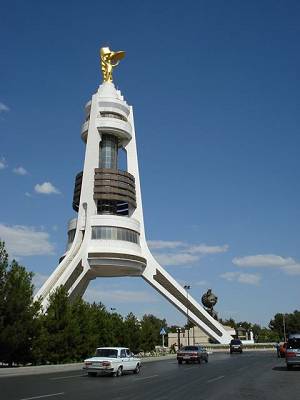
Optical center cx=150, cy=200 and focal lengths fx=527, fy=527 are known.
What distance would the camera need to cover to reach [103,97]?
81.6 meters

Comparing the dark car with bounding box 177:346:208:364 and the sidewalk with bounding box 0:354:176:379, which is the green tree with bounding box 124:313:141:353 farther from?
the sidewalk with bounding box 0:354:176:379

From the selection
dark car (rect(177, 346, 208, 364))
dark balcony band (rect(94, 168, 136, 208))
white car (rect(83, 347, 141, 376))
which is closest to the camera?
white car (rect(83, 347, 141, 376))

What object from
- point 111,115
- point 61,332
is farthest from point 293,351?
point 111,115

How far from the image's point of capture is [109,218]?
2913 inches

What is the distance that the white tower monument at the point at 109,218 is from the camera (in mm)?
73000

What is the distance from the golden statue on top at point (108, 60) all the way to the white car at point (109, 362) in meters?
66.1

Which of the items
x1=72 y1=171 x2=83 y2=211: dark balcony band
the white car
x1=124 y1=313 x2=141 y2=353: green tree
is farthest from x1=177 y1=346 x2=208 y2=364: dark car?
x1=72 y1=171 x2=83 y2=211: dark balcony band

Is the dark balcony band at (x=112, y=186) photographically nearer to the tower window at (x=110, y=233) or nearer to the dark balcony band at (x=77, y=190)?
the dark balcony band at (x=77, y=190)

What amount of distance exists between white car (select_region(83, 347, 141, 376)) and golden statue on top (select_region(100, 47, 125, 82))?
6612cm

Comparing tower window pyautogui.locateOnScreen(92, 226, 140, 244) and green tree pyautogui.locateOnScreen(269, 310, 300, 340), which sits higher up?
tower window pyautogui.locateOnScreen(92, 226, 140, 244)

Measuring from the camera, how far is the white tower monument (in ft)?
240

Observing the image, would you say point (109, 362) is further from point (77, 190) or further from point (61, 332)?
point (77, 190)

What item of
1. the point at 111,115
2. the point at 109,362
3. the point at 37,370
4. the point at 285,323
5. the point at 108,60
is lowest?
the point at 37,370

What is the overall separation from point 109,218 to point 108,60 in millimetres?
28784
